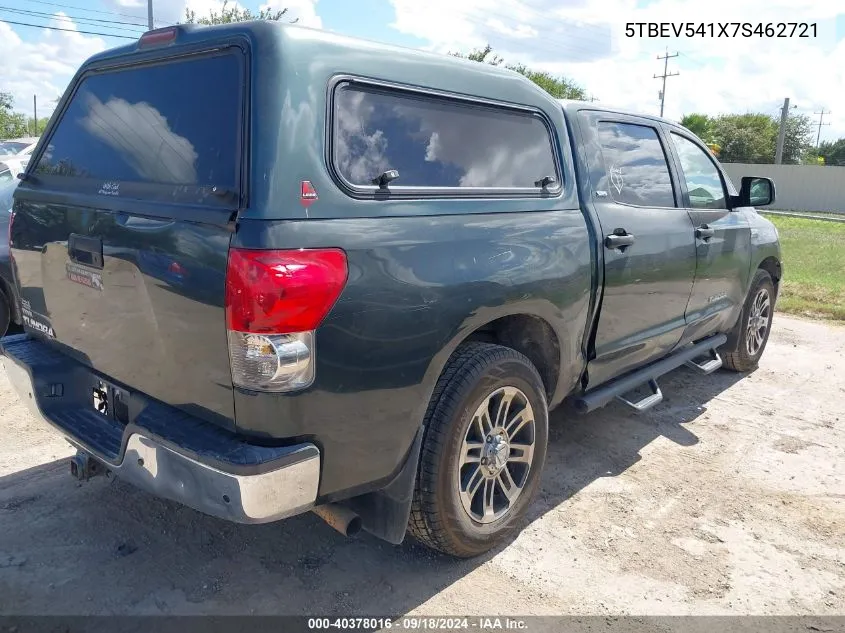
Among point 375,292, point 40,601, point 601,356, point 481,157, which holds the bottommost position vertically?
point 40,601

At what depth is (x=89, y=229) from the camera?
2674 mm

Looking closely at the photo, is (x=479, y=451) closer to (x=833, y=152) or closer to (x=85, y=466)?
(x=85, y=466)

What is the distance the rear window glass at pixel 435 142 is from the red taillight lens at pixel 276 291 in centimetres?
41

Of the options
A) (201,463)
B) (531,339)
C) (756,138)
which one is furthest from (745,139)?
(201,463)

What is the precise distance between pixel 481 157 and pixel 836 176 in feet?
141

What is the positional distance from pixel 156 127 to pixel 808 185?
145ft

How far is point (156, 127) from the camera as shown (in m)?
2.63

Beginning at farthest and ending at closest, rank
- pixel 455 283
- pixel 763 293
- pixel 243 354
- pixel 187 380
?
pixel 763 293 < pixel 455 283 < pixel 187 380 < pixel 243 354

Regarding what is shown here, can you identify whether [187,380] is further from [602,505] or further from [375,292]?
[602,505]

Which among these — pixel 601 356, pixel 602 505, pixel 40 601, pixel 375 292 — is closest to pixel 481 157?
pixel 375 292

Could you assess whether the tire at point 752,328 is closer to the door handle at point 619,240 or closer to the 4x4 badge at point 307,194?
the door handle at point 619,240

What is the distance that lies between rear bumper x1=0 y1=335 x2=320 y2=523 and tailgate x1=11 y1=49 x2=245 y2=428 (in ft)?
0.28

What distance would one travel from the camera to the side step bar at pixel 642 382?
3756 mm

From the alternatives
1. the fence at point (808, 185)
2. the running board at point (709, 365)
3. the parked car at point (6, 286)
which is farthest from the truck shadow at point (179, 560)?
the fence at point (808, 185)
